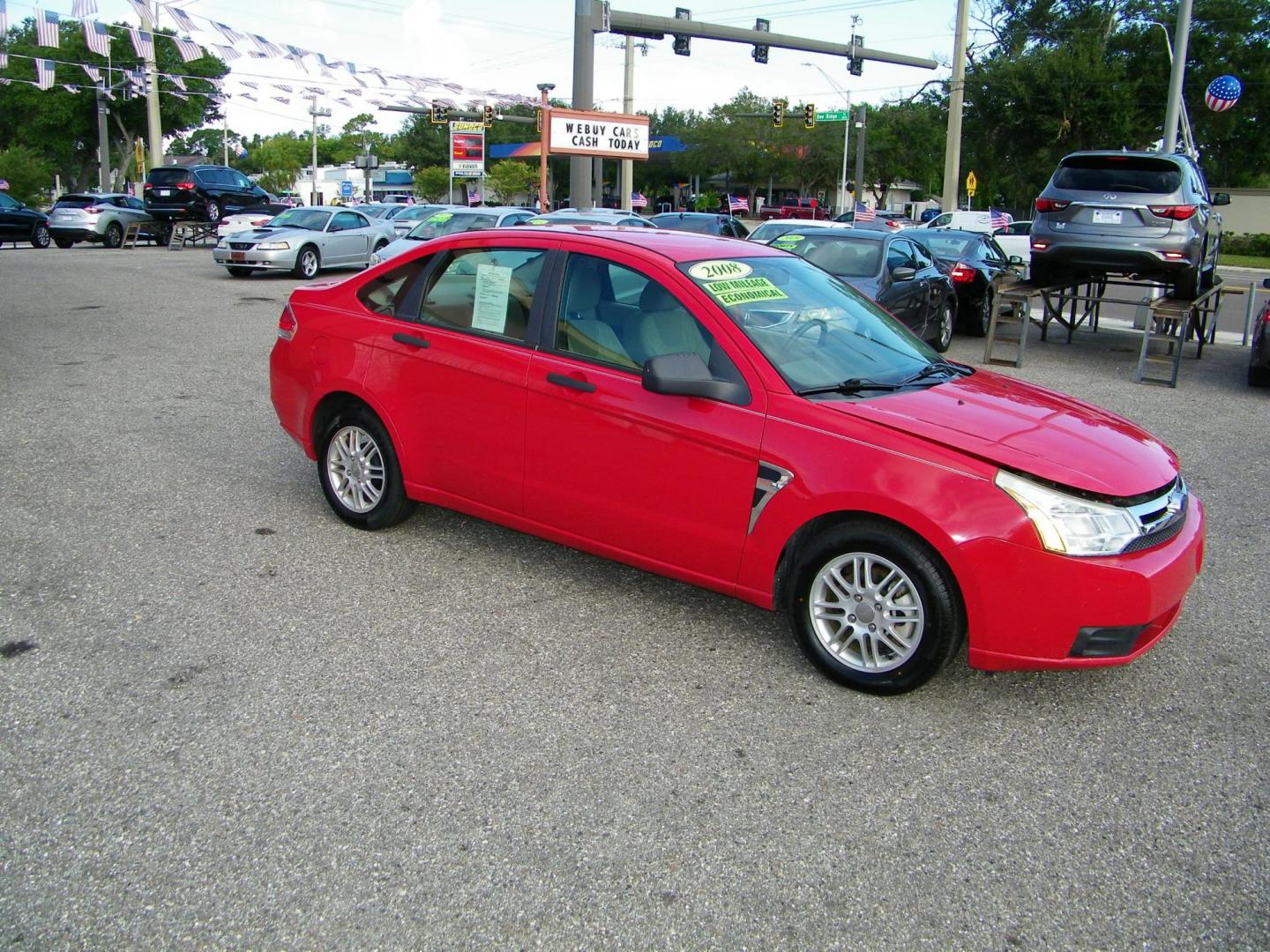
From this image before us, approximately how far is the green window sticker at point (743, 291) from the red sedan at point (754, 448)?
0.01 meters

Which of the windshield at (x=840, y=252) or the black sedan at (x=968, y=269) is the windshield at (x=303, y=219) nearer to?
the black sedan at (x=968, y=269)

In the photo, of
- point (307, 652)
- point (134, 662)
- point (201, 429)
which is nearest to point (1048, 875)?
point (307, 652)

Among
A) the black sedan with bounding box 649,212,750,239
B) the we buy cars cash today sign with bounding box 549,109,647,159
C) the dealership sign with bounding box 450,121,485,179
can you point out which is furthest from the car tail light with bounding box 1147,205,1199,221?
the dealership sign with bounding box 450,121,485,179

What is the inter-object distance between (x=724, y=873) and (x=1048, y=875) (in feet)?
3.02

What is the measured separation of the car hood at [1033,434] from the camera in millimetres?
3834

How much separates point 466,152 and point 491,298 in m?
47.2

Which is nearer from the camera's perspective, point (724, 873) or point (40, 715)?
point (724, 873)

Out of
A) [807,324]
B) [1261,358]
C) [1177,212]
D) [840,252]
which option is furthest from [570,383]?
[1261,358]

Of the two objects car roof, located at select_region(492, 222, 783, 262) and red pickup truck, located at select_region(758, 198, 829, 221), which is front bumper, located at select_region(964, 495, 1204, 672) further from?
red pickup truck, located at select_region(758, 198, 829, 221)

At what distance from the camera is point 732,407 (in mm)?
4203

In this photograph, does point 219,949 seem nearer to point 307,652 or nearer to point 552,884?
point 552,884

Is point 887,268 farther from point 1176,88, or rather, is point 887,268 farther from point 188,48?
point 188,48

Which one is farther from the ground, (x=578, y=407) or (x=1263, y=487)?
(x=578, y=407)

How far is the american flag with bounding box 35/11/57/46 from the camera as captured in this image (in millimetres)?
25109
